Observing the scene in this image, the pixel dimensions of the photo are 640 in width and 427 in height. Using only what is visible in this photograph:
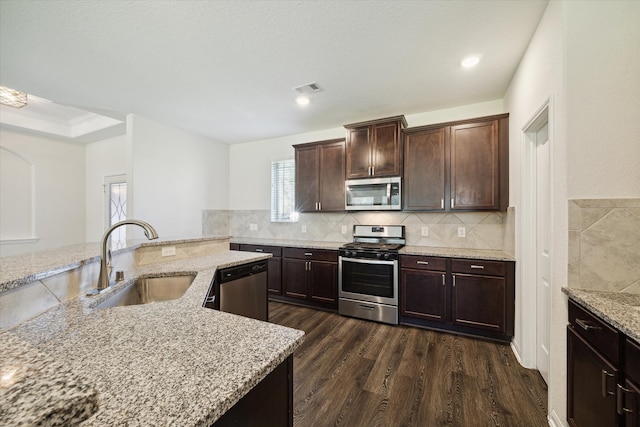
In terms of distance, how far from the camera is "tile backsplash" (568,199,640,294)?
1.37 meters

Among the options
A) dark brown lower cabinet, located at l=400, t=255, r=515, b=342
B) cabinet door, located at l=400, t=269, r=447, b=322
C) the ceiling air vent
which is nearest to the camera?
dark brown lower cabinet, located at l=400, t=255, r=515, b=342

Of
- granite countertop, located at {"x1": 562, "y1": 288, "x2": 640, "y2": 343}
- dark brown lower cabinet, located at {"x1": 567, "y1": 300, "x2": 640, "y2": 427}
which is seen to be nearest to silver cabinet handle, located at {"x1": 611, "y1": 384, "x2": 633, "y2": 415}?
dark brown lower cabinet, located at {"x1": 567, "y1": 300, "x2": 640, "y2": 427}

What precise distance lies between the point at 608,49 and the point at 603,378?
5.45 feet

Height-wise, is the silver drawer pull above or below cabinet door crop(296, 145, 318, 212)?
below

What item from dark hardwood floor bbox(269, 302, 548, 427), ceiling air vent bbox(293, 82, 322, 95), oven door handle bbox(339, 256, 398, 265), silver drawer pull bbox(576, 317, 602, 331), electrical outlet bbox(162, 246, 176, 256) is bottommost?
dark hardwood floor bbox(269, 302, 548, 427)

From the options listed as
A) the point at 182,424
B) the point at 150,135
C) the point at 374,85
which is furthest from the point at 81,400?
the point at 150,135

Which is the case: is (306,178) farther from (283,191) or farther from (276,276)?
(276,276)

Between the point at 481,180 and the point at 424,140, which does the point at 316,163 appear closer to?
the point at 424,140

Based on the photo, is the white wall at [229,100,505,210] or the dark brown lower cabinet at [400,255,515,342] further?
the white wall at [229,100,505,210]

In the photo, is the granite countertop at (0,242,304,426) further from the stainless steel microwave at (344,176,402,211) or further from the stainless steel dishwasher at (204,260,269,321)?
the stainless steel microwave at (344,176,402,211)

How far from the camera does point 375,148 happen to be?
3.36 metres

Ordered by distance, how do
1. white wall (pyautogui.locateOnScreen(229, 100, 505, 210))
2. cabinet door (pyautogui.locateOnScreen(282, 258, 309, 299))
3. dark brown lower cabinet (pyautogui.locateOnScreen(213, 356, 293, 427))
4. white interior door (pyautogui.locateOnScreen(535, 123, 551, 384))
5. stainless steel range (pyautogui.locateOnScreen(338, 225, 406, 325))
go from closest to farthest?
1. dark brown lower cabinet (pyautogui.locateOnScreen(213, 356, 293, 427))
2. white interior door (pyautogui.locateOnScreen(535, 123, 551, 384))
3. stainless steel range (pyautogui.locateOnScreen(338, 225, 406, 325))
4. cabinet door (pyautogui.locateOnScreen(282, 258, 309, 299))
5. white wall (pyautogui.locateOnScreen(229, 100, 505, 210))

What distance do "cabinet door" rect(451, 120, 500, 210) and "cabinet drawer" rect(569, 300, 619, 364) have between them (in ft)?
5.24

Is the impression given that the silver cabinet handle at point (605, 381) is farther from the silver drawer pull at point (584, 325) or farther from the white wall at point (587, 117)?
the white wall at point (587, 117)
